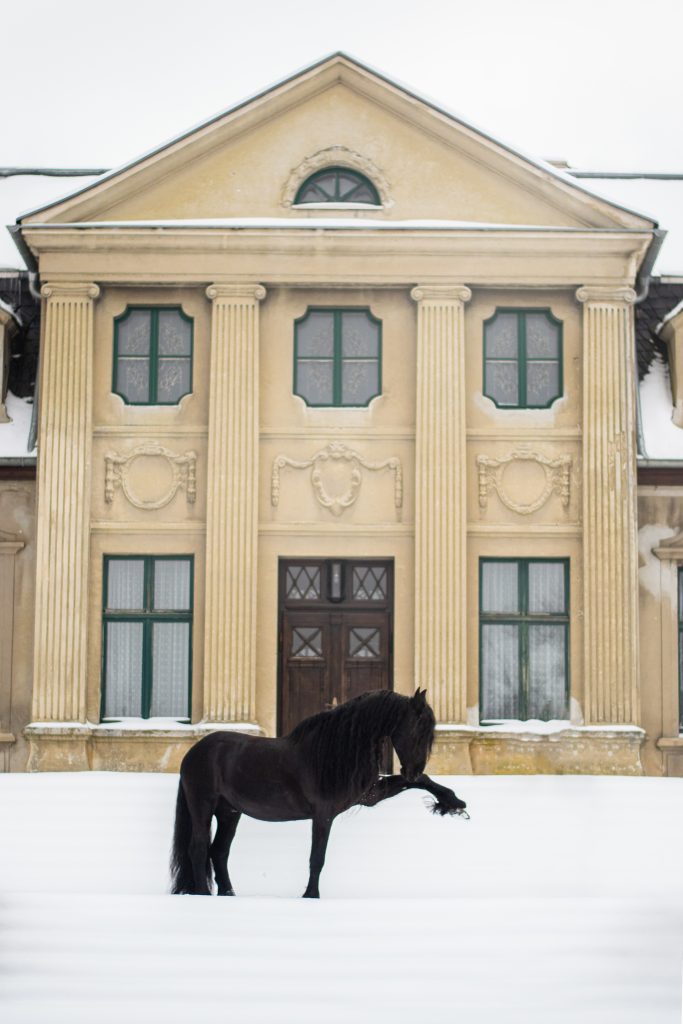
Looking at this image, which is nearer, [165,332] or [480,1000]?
[480,1000]

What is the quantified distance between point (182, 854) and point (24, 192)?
16976mm

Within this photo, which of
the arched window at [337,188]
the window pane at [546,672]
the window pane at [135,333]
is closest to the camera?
the window pane at [546,672]

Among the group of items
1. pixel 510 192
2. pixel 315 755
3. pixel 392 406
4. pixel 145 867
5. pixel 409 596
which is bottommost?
pixel 145 867

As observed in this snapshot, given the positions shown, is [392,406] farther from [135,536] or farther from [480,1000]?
[480,1000]

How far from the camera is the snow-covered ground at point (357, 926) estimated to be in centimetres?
797

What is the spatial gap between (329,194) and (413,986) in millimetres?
15998

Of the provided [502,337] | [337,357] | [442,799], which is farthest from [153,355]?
[442,799]

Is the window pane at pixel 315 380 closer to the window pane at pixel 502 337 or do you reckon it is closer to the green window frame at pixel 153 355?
the green window frame at pixel 153 355

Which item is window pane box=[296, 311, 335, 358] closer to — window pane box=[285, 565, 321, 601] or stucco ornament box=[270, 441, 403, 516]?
stucco ornament box=[270, 441, 403, 516]

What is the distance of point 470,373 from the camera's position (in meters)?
22.5

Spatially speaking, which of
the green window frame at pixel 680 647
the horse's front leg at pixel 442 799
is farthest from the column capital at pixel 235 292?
the horse's front leg at pixel 442 799

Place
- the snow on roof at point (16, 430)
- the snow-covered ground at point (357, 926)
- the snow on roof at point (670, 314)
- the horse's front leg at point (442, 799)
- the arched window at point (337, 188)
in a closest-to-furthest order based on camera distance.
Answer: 1. the snow-covered ground at point (357, 926)
2. the horse's front leg at point (442, 799)
3. the arched window at point (337, 188)
4. the snow on roof at point (16, 430)
5. the snow on roof at point (670, 314)

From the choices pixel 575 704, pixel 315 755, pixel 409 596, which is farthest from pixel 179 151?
pixel 315 755

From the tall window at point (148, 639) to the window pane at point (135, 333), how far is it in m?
2.77
